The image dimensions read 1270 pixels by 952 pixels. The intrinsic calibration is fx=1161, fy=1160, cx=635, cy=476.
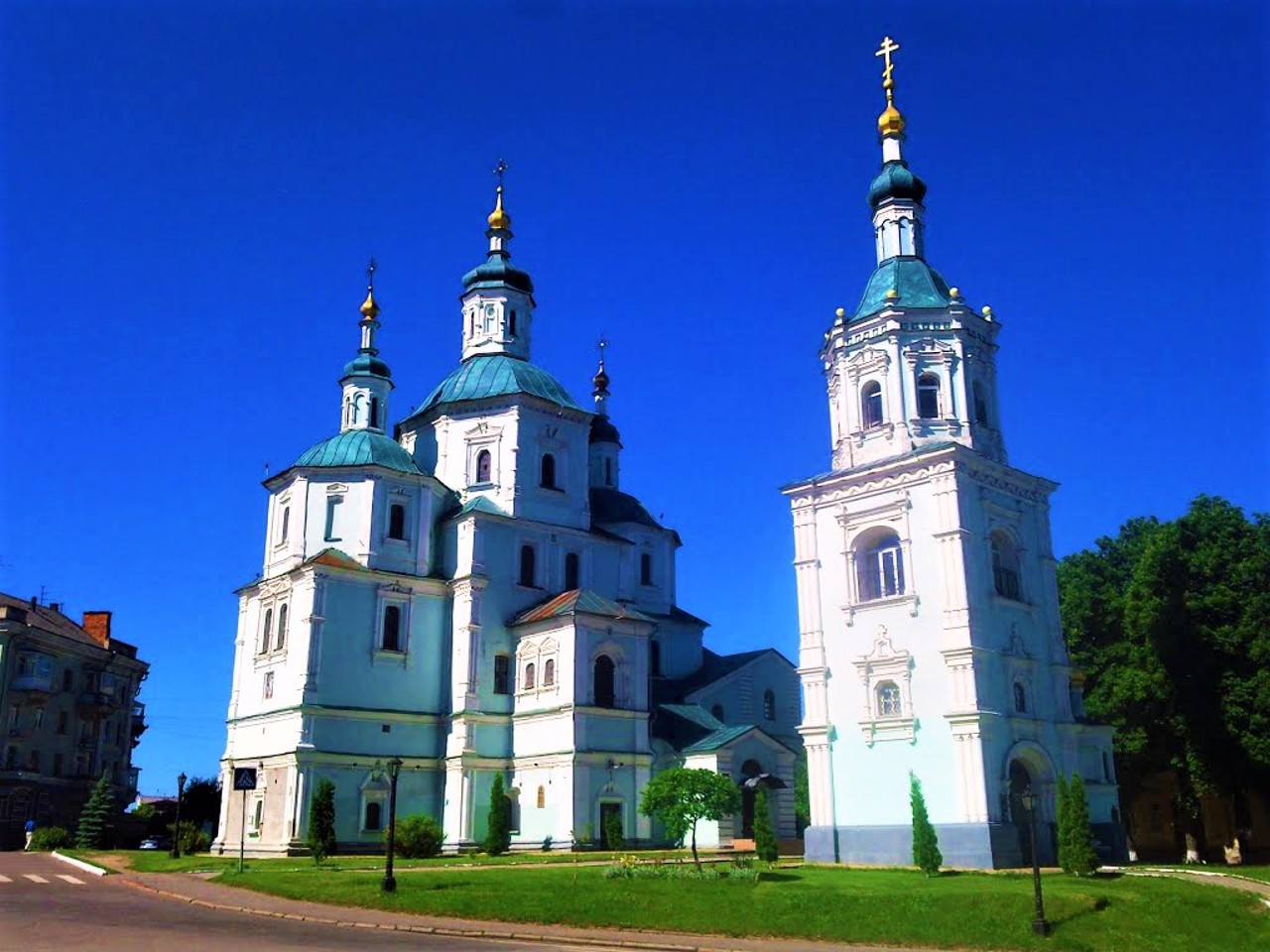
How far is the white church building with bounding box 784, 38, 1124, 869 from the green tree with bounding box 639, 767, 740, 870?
4693 millimetres

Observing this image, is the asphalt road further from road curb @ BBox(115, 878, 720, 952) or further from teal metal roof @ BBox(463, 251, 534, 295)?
teal metal roof @ BBox(463, 251, 534, 295)

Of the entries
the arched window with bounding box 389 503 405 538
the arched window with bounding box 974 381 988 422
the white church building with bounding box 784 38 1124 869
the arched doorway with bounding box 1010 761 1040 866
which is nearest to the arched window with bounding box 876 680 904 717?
the white church building with bounding box 784 38 1124 869

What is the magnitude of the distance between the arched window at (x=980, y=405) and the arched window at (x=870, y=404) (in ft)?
9.88

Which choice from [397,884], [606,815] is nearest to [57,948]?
[397,884]

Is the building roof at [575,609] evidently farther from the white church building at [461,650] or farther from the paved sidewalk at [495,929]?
the paved sidewalk at [495,929]

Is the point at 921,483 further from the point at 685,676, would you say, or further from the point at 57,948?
the point at 57,948

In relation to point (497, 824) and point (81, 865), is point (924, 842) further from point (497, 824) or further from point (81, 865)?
point (81, 865)

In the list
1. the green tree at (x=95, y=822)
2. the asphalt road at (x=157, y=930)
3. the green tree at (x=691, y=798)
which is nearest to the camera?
the asphalt road at (x=157, y=930)

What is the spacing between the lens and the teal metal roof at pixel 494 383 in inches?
1805

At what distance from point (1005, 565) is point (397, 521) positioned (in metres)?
21.6

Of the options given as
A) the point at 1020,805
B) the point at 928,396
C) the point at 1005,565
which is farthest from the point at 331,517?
the point at 1020,805

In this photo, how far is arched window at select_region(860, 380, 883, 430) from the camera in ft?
116

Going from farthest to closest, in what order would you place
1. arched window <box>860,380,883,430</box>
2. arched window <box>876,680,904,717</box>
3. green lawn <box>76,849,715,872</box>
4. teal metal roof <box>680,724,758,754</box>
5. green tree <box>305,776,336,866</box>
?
teal metal roof <box>680,724,758,754</box>
arched window <box>860,380,883,430</box>
green tree <box>305,776,336,866</box>
arched window <box>876,680,904,717</box>
green lawn <box>76,849,715,872</box>


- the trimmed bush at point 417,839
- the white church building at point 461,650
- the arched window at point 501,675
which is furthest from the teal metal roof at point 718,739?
the trimmed bush at point 417,839
